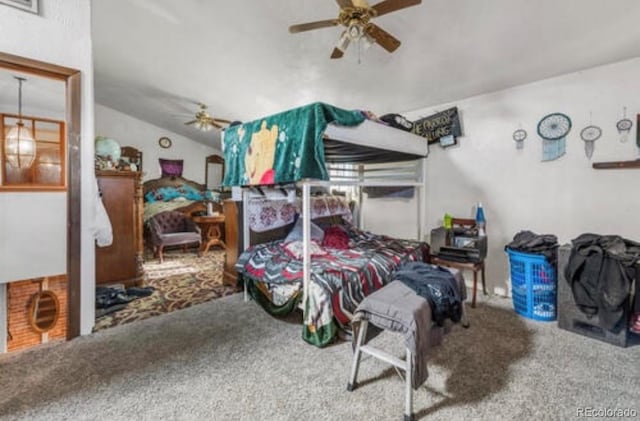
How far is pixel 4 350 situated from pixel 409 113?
15.7 feet

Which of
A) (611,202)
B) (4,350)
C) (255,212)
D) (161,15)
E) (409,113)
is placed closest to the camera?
(4,350)

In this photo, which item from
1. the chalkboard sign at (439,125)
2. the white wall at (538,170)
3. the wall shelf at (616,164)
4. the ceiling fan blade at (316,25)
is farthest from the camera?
the chalkboard sign at (439,125)

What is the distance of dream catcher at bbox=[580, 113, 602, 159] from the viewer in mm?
2596

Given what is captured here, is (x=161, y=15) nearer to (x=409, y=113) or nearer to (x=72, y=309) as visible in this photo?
(x=72, y=309)

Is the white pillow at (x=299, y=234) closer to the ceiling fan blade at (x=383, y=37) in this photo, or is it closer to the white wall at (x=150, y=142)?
the ceiling fan blade at (x=383, y=37)

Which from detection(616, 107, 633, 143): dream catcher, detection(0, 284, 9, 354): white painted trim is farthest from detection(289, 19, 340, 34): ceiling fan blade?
detection(0, 284, 9, 354): white painted trim

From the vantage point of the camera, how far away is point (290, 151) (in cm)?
221

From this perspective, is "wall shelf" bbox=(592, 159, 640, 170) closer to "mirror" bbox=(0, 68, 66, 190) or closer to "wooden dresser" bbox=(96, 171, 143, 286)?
"mirror" bbox=(0, 68, 66, 190)

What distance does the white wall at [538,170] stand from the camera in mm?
2506

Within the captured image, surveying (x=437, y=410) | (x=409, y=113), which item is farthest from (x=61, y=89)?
(x=409, y=113)

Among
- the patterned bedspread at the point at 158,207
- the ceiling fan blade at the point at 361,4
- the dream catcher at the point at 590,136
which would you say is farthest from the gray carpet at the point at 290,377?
the patterned bedspread at the point at 158,207

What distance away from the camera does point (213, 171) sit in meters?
7.28

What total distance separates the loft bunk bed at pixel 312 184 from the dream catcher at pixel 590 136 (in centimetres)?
141

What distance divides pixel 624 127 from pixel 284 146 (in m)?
2.97
